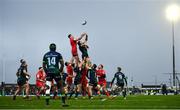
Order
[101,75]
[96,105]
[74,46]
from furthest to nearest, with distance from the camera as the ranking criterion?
[101,75] < [74,46] < [96,105]

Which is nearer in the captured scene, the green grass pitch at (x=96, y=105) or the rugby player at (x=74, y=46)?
the green grass pitch at (x=96, y=105)

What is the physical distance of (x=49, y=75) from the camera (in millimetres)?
16859

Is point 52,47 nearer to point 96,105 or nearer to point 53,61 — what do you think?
point 53,61

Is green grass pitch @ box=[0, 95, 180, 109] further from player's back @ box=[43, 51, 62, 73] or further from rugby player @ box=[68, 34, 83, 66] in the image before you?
rugby player @ box=[68, 34, 83, 66]

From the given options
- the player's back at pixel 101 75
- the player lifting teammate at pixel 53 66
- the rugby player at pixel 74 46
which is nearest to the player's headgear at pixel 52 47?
the player lifting teammate at pixel 53 66

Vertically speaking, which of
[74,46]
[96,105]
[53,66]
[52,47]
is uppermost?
[74,46]

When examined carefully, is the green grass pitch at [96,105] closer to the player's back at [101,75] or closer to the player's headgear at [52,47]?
the player's headgear at [52,47]

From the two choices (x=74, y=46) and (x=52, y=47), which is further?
(x=74, y=46)

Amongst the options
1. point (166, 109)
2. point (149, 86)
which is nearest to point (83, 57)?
point (166, 109)

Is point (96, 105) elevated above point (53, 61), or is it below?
below

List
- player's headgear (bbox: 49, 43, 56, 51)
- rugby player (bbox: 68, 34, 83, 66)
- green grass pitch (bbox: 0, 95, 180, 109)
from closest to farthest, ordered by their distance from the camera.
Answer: green grass pitch (bbox: 0, 95, 180, 109) < player's headgear (bbox: 49, 43, 56, 51) < rugby player (bbox: 68, 34, 83, 66)

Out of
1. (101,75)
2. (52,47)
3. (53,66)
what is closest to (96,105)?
(53,66)

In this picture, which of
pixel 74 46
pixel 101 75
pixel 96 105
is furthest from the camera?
pixel 101 75

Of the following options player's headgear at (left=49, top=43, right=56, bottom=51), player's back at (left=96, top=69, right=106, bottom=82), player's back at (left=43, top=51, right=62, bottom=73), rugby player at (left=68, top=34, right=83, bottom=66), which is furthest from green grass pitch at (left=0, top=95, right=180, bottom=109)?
player's back at (left=96, top=69, right=106, bottom=82)
